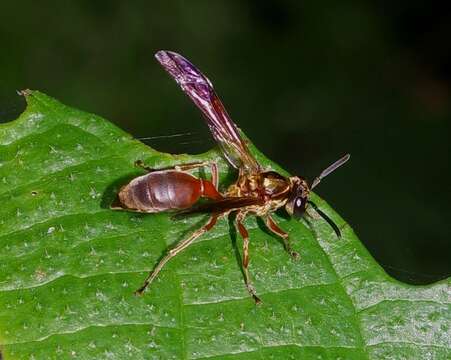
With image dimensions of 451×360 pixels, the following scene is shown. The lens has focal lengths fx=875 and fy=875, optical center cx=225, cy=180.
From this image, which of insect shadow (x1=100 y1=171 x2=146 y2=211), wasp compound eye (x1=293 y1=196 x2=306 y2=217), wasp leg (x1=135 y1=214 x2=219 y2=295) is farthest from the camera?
wasp compound eye (x1=293 y1=196 x2=306 y2=217)

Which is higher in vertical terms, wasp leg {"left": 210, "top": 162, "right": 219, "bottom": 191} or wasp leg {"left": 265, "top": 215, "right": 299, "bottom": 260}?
wasp leg {"left": 210, "top": 162, "right": 219, "bottom": 191}

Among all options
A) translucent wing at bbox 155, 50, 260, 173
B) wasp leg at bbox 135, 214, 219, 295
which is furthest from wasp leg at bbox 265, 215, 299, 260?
translucent wing at bbox 155, 50, 260, 173

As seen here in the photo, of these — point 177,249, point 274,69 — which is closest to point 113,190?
point 177,249

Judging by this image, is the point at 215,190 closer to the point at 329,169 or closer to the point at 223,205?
the point at 223,205

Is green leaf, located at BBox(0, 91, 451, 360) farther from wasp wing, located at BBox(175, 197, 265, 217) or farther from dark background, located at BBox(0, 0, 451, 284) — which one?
dark background, located at BBox(0, 0, 451, 284)

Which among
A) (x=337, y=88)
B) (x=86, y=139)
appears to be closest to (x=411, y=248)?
(x=337, y=88)

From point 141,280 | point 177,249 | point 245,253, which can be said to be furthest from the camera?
point 245,253
